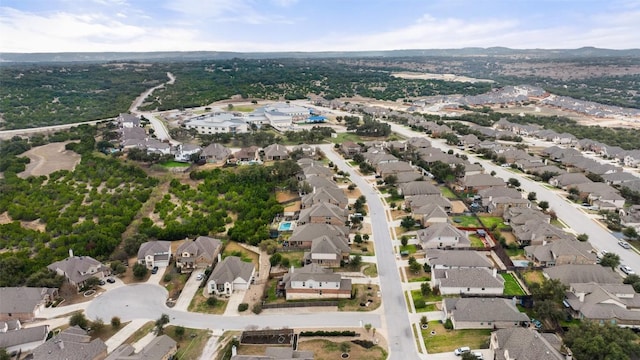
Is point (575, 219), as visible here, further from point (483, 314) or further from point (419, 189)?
point (483, 314)

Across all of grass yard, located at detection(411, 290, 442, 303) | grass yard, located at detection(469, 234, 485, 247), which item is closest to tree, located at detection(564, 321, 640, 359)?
grass yard, located at detection(411, 290, 442, 303)

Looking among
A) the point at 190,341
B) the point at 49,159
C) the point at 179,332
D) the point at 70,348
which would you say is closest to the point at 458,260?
the point at 190,341

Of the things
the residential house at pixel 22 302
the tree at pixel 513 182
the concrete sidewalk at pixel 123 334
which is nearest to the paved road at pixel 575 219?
the tree at pixel 513 182

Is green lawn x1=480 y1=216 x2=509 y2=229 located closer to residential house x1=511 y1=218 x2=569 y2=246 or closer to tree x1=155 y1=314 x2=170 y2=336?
residential house x1=511 y1=218 x2=569 y2=246

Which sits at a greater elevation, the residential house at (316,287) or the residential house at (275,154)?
the residential house at (275,154)

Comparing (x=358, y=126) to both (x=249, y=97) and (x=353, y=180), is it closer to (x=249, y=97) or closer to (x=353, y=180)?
Result: (x=353, y=180)

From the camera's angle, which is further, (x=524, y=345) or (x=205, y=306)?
(x=205, y=306)

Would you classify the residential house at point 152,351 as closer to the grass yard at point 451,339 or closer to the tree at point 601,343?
the grass yard at point 451,339
